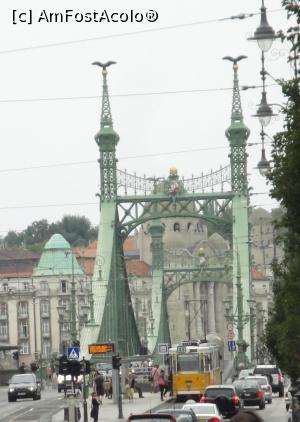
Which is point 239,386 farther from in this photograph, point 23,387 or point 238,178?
point 238,178

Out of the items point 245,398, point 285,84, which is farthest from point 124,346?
point 285,84

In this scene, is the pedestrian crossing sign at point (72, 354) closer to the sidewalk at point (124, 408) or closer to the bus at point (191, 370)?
the sidewalk at point (124, 408)

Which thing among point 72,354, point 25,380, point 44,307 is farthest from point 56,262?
point 72,354

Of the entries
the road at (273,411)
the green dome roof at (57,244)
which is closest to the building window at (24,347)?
the green dome roof at (57,244)

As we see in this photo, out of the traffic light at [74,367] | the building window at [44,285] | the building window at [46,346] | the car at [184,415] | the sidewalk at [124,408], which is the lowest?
the sidewalk at [124,408]

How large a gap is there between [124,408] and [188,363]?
1025 cm

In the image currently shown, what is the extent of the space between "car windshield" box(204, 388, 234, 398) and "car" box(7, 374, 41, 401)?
77.0ft

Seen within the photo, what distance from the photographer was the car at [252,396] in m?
65.6

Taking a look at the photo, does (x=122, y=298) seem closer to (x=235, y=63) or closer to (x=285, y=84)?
(x=235, y=63)

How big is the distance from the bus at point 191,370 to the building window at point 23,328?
111 m

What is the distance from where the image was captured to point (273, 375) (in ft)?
274

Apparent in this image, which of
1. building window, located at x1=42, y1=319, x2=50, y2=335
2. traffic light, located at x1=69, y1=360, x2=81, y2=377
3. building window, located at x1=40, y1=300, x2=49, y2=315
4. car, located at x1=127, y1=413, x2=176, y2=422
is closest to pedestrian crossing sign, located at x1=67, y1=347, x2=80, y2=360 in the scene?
traffic light, located at x1=69, y1=360, x2=81, y2=377

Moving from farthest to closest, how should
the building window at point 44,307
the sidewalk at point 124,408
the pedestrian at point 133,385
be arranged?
the building window at point 44,307 → the pedestrian at point 133,385 → the sidewalk at point 124,408

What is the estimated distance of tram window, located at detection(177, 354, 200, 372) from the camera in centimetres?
7650
